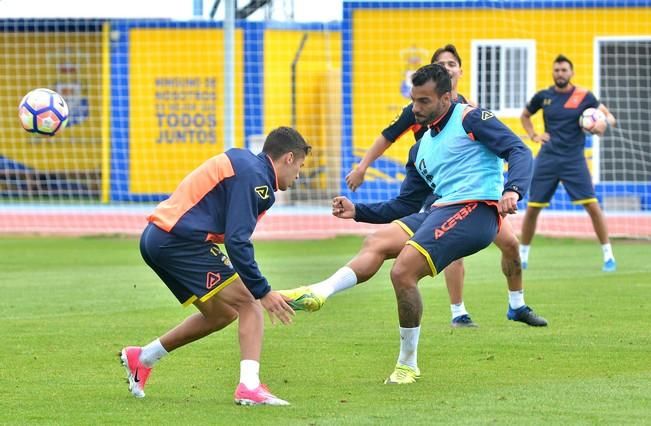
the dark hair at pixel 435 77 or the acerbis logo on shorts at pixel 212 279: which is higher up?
the dark hair at pixel 435 77

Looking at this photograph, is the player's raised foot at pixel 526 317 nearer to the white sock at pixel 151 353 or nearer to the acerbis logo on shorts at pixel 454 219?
the acerbis logo on shorts at pixel 454 219

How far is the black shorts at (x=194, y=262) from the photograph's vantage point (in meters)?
6.80

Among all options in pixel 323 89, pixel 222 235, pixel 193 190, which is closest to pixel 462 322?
pixel 222 235

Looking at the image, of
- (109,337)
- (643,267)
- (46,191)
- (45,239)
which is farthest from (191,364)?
(46,191)

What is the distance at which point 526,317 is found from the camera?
9.55 meters

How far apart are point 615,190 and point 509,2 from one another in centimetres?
391

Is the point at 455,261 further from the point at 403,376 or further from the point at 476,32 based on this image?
the point at 476,32

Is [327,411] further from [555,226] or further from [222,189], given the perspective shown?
[555,226]

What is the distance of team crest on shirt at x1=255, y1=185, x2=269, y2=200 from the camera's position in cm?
661

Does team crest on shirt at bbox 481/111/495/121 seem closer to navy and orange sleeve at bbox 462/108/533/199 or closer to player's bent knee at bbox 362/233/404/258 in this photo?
navy and orange sleeve at bbox 462/108/533/199

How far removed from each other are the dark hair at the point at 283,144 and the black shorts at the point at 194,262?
60cm

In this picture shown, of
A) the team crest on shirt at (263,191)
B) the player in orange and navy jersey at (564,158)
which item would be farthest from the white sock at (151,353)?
the player in orange and navy jersey at (564,158)

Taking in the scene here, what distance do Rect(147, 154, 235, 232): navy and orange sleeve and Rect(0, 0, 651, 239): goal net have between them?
42.8ft

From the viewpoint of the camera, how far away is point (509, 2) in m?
22.9
